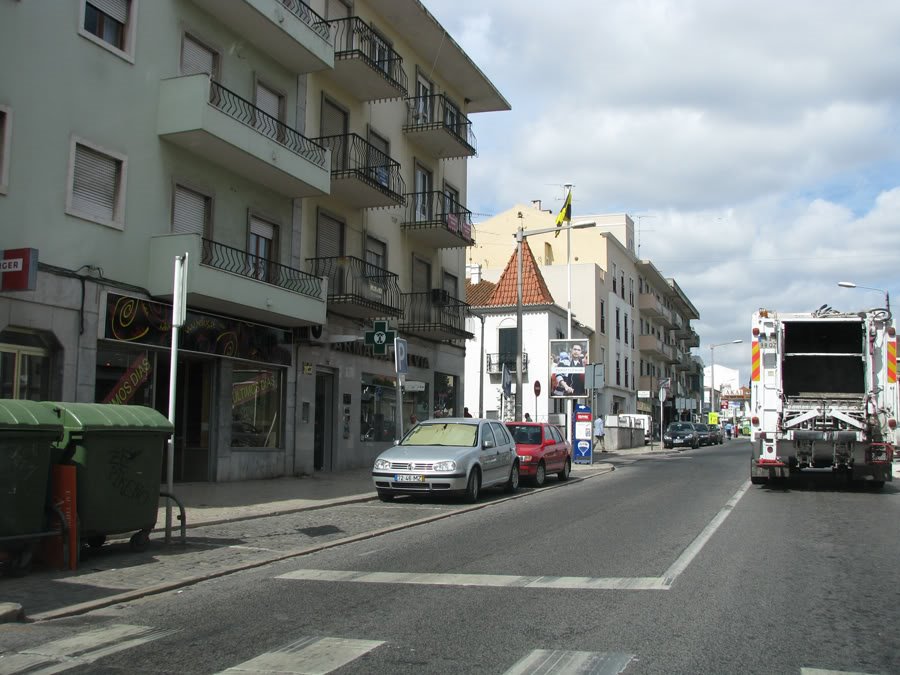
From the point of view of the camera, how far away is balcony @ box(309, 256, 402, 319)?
804 inches

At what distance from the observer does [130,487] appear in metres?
8.94

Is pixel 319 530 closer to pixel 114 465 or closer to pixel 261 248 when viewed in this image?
pixel 114 465

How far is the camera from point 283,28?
17.8m

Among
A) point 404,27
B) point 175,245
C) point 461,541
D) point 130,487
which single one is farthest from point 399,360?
point 404,27

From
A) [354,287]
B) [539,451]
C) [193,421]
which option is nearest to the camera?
[193,421]

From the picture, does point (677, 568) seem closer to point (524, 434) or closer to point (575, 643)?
point (575, 643)

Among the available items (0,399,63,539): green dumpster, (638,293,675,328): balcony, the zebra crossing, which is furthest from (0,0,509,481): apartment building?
(638,293,675,328): balcony

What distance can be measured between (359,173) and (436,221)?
16.7ft

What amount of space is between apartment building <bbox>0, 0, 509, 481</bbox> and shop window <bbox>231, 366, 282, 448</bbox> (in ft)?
0.17

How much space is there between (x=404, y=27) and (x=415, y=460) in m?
15.4

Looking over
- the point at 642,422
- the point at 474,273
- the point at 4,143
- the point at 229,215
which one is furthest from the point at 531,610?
the point at 642,422

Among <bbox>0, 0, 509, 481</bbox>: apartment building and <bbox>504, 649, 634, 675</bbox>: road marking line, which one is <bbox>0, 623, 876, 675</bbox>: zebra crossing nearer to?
<bbox>504, 649, 634, 675</bbox>: road marking line

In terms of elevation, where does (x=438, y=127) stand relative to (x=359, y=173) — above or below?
above

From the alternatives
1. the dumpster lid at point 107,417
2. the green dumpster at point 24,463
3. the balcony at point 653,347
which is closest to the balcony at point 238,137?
the dumpster lid at point 107,417
